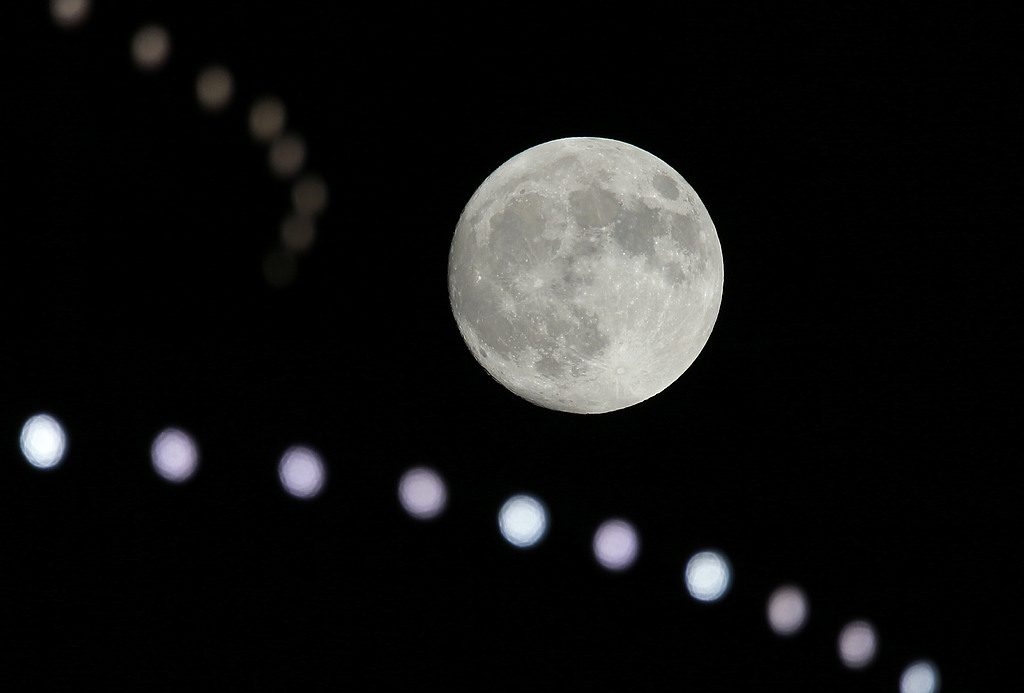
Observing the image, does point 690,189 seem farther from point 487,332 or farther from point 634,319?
point 487,332

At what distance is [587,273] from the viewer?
2.98 m

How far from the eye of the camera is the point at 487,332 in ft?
10.6

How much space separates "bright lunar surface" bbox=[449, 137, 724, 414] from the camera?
301 centimetres

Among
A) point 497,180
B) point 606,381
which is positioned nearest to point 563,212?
point 497,180

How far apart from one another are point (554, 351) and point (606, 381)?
0.78 ft

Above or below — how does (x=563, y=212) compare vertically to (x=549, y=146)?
below

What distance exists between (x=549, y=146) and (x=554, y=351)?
0.83 meters

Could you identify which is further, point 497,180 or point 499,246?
point 497,180

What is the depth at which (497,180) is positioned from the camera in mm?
3320

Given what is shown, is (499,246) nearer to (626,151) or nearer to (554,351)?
(554,351)

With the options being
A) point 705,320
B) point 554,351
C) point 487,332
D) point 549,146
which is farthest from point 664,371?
point 549,146

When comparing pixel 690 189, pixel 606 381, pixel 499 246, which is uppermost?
pixel 690 189

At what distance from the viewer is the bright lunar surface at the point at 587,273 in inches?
118

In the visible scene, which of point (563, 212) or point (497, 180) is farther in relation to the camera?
point (497, 180)
